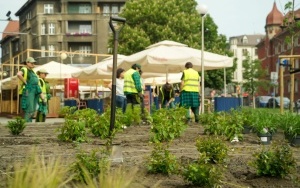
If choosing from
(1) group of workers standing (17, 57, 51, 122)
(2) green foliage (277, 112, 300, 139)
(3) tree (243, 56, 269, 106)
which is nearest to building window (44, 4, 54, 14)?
(3) tree (243, 56, 269, 106)

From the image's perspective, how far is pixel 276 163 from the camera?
587cm

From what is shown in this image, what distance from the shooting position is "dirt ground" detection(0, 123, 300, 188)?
567cm

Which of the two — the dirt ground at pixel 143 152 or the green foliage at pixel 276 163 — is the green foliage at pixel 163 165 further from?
the green foliage at pixel 276 163

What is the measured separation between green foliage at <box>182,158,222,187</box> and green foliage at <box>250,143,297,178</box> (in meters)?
0.79

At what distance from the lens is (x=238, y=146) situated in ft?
29.7

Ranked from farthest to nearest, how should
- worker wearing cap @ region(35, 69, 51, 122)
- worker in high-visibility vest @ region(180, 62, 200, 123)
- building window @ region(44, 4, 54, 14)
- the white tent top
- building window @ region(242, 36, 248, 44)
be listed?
building window @ region(242, 36, 248, 44)
building window @ region(44, 4, 54, 14)
the white tent top
worker wearing cap @ region(35, 69, 51, 122)
worker in high-visibility vest @ region(180, 62, 200, 123)

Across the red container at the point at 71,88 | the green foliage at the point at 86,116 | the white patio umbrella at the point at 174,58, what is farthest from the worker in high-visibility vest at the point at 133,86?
the red container at the point at 71,88

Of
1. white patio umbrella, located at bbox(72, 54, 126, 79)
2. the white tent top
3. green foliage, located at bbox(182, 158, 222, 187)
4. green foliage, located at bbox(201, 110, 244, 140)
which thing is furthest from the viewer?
the white tent top

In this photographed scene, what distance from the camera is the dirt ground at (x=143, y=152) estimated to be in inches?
223

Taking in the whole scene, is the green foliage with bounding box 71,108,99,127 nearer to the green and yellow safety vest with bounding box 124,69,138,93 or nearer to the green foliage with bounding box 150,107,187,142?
the green foliage with bounding box 150,107,187,142

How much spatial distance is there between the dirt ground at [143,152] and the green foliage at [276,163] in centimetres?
7

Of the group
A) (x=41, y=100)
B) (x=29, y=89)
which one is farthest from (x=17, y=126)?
(x=41, y=100)

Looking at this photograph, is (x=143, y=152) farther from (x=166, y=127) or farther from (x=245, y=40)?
(x=245, y=40)

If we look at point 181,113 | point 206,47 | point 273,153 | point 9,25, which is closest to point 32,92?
point 181,113
